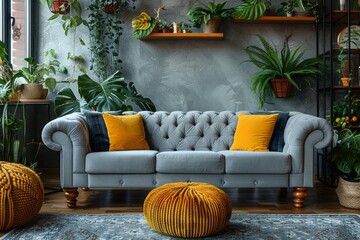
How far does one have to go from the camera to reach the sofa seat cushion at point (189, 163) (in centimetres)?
339

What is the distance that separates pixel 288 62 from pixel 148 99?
1497mm

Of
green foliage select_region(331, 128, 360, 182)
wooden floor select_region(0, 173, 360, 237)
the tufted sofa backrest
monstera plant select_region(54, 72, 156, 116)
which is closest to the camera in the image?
wooden floor select_region(0, 173, 360, 237)

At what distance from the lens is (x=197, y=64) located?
482 cm

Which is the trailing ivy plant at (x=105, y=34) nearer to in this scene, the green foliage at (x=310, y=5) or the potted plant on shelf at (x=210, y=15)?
the potted plant on shelf at (x=210, y=15)

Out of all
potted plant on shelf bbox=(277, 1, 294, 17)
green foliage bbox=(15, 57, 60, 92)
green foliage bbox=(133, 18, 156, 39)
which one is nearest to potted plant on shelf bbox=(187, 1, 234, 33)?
green foliage bbox=(133, 18, 156, 39)

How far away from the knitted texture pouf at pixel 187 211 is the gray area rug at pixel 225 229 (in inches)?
4.4

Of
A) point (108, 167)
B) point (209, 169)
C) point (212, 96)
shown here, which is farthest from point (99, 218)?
point (212, 96)

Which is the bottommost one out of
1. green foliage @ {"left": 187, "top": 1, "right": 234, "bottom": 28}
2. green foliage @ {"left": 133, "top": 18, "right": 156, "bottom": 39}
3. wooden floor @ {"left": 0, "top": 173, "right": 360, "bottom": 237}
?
wooden floor @ {"left": 0, "top": 173, "right": 360, "bottom": 237}

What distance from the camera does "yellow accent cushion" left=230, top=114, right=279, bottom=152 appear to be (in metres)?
3.70

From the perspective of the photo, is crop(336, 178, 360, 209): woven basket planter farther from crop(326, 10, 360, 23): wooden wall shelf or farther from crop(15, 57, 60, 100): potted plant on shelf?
crop(15, 57, 60, 100): potted plant on shelf

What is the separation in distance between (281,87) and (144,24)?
1586mm

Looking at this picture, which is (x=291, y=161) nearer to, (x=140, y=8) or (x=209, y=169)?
(x=209, y=169)

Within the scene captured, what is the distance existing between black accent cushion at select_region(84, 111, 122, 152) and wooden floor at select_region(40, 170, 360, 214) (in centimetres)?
45

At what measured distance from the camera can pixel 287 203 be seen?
364 centimetres
